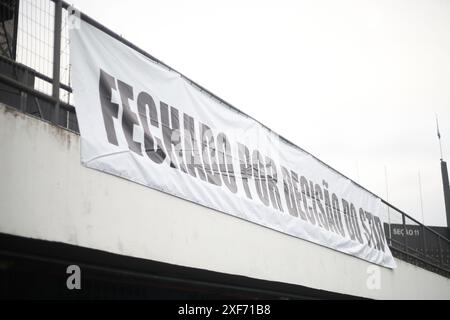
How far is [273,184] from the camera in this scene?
27.6ft

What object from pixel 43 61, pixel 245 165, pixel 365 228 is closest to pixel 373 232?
pixel 365 228

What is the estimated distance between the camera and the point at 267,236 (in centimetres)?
782

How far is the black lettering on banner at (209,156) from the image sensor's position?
22.7ft

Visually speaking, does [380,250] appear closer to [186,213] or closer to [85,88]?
[186,213]

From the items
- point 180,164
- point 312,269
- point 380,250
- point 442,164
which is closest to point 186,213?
point 180,164

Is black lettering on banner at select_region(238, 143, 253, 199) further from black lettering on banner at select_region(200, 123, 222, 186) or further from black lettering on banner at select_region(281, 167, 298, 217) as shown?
black lettering on banner at select_region(281, 167, 298, 217)

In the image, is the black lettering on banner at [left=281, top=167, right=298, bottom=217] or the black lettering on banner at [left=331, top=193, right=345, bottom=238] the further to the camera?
the black lettering on banner at [left=331, top=193, right=345, bottom=238]

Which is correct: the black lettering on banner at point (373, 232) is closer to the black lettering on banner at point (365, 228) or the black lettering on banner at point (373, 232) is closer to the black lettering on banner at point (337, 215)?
the black lettering on banner at point (365, 228)

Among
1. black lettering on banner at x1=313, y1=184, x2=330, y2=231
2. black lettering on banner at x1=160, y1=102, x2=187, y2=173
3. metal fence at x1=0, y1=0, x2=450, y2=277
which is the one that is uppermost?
metal fence at x1=0, y1=0, x2=450, y2=277

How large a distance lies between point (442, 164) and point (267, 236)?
15592mm

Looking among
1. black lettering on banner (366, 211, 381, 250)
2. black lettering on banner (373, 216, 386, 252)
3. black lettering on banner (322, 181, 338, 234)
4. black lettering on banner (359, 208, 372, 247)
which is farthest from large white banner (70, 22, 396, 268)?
black lettering on banner (373, 216, 386, 252)

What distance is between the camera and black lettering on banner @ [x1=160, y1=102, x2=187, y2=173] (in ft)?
20.6

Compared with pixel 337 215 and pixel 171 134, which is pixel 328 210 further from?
pixel 171 134

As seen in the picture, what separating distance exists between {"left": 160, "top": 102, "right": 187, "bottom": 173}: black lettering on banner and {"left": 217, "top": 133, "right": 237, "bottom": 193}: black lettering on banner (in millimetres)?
922
